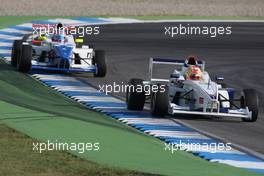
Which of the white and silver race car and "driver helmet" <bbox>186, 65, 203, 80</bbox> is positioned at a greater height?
"driver helmet" <bbox>186, 65, 203, 80</bbox>

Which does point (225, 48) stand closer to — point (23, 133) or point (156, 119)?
point (156, 119)

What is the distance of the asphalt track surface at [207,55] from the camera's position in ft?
60.0

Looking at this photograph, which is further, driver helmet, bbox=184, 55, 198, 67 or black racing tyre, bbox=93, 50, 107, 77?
black racing tyre, bbox=93, 50, 107, 77

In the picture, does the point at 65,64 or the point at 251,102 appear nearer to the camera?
the point at 251,102

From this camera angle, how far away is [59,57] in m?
25.3

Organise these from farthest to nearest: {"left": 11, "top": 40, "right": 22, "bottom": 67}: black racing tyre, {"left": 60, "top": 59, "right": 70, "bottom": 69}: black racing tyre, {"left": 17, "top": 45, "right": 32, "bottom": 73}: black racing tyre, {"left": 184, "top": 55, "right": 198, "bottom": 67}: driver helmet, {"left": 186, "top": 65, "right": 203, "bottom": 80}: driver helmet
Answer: {"left": 11, "top": 40, "right": 22, "bottom": 67}: black racing tyre, {"left": 60, "top": 59, "right": 70, "bottom": 69}: black racing tyre, {"left": 17, "top": 45, "right": 32, "bottom": 73}: black racing tyre, {"left": 184, "top": 55, "right": 198, "bottom": 67}: driver helmet, {"left": 186, "top": 65, "right": 203, "bottom": 80}: driver helmet

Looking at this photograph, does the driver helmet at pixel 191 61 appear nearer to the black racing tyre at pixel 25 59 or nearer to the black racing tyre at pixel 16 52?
the black racing tyre at pixel 25 59

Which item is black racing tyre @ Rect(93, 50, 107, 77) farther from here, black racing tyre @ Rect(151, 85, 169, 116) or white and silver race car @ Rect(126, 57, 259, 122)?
black racing tyre @ Rect(151, 85, 169, 116)

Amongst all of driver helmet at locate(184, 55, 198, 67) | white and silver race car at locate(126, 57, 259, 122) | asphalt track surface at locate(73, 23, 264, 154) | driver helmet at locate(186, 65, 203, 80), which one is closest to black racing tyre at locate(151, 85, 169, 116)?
white and silver race car at locate(126, 57, 259, 122)

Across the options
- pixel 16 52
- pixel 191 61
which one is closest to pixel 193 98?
pixel 191 61

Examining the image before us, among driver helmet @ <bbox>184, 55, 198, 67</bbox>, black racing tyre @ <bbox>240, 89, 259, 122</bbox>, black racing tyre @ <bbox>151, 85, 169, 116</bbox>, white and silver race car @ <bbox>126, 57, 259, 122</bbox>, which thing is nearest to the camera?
black racing tyre @ <bbox>151, 85, 169, 116</bbox>

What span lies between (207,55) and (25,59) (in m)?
8.74

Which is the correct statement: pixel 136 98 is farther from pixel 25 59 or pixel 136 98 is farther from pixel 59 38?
pixel 59 38

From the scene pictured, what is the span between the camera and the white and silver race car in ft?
61.1
